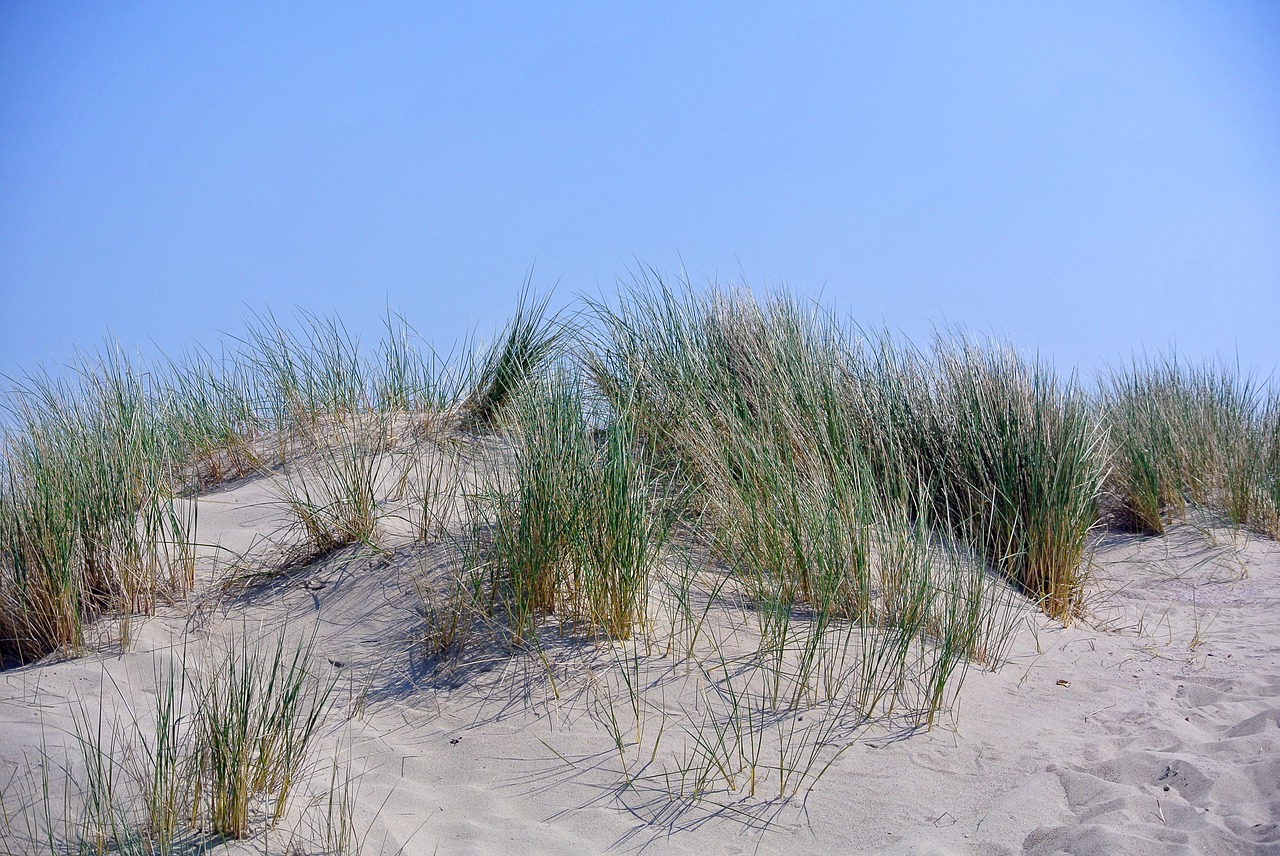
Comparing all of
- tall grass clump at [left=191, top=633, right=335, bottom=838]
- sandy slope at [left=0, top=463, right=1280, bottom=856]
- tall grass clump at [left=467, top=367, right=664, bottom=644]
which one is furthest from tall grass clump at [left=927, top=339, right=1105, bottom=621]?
tall grass clump at [left=191, top=633, right=335, bottom=838]

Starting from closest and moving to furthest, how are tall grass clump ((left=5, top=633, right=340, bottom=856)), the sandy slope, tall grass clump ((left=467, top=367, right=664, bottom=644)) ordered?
tall grass clump ((left=5, top=633, right=340, bottom=856))
the sandy slope
tall grass clump ((left=467, top=367, right=664, bottom=644))

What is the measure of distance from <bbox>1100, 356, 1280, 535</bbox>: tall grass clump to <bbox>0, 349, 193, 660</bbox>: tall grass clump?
5.65 metres

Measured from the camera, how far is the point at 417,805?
8.59ft

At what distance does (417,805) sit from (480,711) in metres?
0.54

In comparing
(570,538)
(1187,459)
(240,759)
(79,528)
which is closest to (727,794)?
(570,538)

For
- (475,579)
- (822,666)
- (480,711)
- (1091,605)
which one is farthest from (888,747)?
(1091,605)

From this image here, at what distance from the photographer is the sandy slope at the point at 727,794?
248 centimetres

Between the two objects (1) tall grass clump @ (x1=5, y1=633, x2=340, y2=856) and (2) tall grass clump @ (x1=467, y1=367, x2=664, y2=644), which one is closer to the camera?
(1) tall grass clump @ (x1=5, y1=633, x2=340, y2=856)

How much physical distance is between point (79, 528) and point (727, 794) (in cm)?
302

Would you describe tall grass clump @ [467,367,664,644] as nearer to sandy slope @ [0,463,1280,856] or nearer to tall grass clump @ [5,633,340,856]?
sandy slope @ [0,463,1280,856]

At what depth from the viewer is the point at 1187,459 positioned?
6891 millimetres

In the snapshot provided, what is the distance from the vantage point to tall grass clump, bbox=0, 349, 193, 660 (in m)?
3.62

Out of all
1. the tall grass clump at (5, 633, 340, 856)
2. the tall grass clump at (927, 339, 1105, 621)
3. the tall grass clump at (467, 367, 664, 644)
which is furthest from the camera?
the tall grass clump at (927, 339, 1105, 621)

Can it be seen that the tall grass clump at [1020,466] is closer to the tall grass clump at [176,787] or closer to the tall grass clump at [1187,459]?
the tall grass clump at [1187,459]
